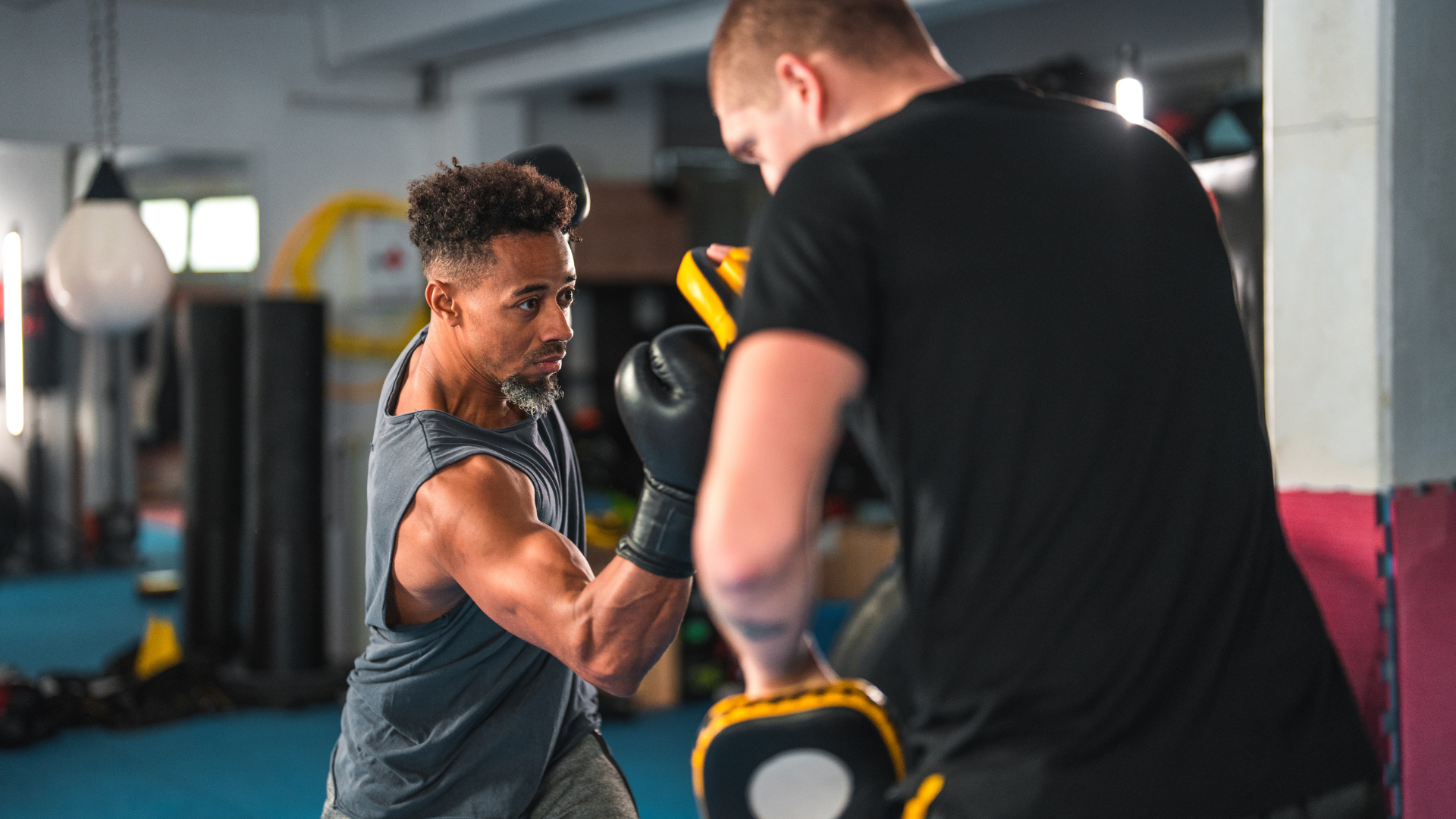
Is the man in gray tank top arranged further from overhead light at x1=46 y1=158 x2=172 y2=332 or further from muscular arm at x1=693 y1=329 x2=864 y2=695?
overhead light at x1=46 y1=158 x2=172 y2=332

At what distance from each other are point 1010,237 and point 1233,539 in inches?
13.1

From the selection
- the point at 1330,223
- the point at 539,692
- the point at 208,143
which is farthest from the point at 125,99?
the point at 1330,223

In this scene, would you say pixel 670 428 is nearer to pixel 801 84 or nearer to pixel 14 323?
pixel 801 84

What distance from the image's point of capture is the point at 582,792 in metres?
1.96

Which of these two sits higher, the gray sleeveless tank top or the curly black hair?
the curly black hair

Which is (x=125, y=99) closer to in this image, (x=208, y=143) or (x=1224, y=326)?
(x=208, y=143)

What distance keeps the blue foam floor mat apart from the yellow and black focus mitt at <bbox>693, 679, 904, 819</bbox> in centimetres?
311

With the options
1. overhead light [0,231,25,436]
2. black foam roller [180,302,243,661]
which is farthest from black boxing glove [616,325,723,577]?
black foam roller [180,302,243,661]

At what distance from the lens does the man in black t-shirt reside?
103cm

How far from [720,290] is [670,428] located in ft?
0.53

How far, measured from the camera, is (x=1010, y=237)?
1.07 metres

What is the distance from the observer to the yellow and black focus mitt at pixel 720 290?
54.8 inches

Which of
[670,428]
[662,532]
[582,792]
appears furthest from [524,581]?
[582,792]

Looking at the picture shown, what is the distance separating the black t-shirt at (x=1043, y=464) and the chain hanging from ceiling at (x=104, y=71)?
519 centimetres
